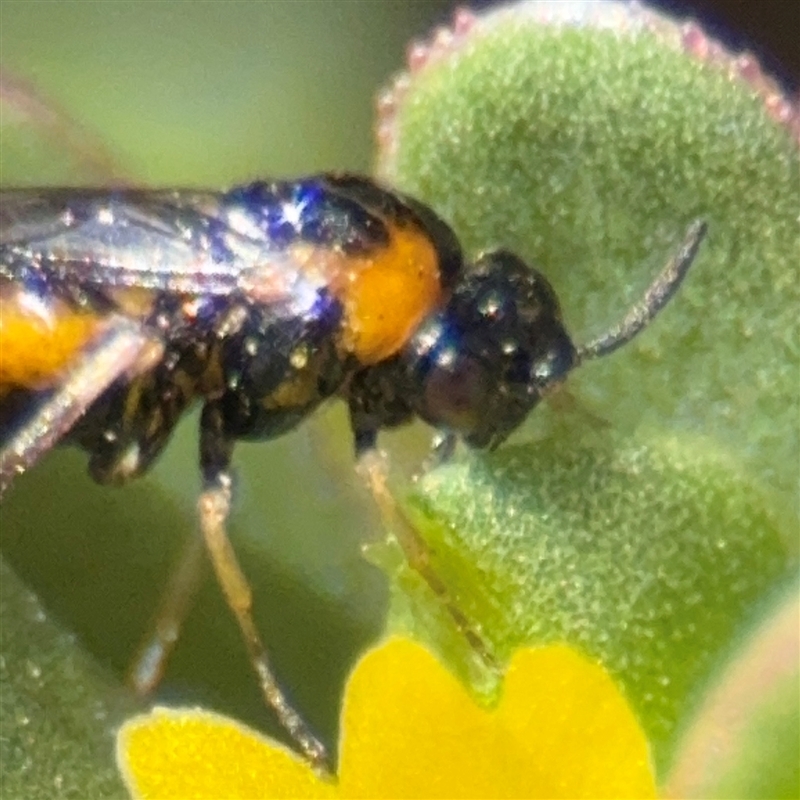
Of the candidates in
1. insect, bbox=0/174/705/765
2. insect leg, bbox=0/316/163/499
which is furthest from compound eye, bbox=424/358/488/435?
insect leg, bbox=0/316/163/499

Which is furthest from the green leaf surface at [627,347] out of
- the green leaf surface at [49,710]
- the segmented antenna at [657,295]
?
the green leaf surface at [49,710]

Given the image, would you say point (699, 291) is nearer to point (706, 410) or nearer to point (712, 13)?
point (706, 410)

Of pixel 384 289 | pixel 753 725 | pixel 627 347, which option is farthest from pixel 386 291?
pixel 753 725

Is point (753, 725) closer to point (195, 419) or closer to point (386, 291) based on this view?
point (386, 291)

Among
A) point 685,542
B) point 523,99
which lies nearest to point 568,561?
point 685,542

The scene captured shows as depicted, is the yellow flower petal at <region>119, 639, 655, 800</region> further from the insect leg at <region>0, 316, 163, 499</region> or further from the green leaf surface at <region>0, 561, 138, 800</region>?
the insect leg at <region>0, 316, 163, 499</region>

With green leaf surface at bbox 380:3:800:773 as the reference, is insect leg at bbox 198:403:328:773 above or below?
below
